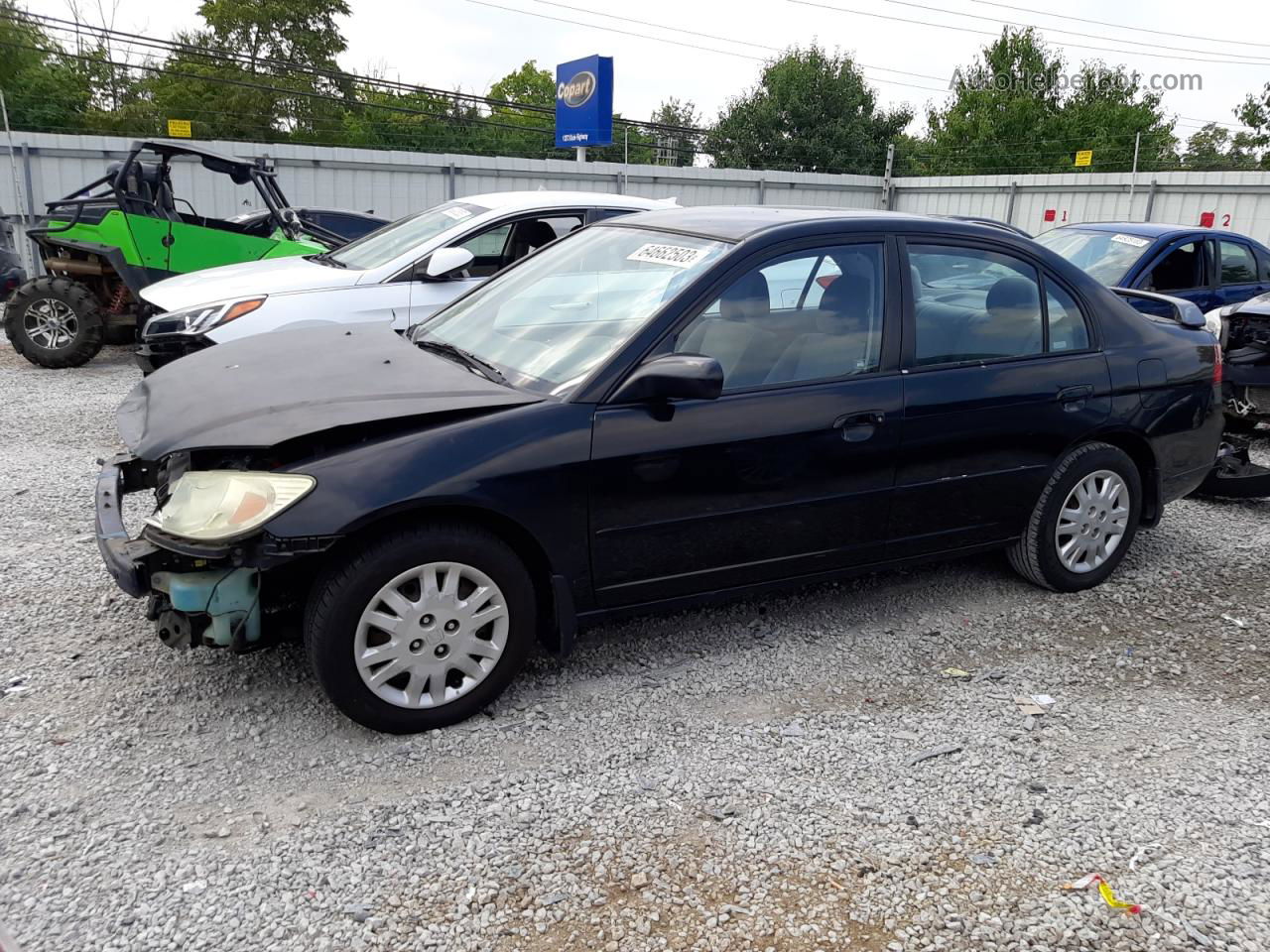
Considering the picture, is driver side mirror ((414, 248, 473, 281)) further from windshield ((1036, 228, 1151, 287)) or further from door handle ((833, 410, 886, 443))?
windshield ((1036, 228, 1151, 287))

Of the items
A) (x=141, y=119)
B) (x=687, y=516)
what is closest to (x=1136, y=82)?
(x=141, y=119)

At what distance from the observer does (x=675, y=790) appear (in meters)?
3.09

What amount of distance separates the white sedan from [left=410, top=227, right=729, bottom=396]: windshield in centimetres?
193

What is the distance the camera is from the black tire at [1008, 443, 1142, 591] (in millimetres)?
4434

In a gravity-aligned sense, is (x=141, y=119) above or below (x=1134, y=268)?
above

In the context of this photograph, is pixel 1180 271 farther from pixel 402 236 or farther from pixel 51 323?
pixel 51 323

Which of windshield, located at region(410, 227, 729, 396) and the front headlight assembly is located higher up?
windshield, located at region(410, 227, 729, 396)

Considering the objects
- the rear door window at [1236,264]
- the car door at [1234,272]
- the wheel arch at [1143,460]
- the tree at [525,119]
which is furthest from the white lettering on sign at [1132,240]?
the tree at [525,119]

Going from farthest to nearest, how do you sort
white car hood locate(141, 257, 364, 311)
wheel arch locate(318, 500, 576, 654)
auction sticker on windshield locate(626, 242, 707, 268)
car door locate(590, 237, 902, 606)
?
1. white car hood locate(141, 257, 364, 311)
2. auction sticker on windshield locate(626, 242, 707, 268)
3. car door locate(590, 237, 902, 606)
4. wheel arch locate(318, 500, 576, 654)

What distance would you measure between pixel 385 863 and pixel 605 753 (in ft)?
2.66

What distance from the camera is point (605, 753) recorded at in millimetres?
3268

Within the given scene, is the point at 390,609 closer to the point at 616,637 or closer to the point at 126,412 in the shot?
the point at 616,637

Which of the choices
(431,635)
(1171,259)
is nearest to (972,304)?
(431,635)

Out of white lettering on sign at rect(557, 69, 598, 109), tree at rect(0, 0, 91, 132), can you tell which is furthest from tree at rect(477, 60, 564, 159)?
tree at rect(0, 0, 91, 132)
